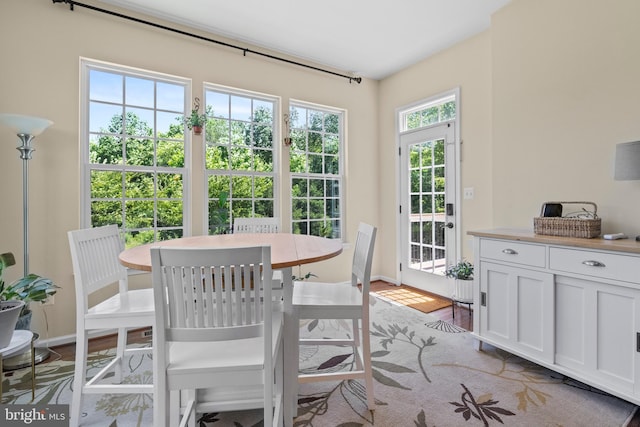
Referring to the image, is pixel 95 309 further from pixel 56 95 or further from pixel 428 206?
pixel 428 206

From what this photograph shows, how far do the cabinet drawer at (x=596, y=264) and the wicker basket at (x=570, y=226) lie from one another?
0.22 metres

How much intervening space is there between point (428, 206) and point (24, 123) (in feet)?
12.7

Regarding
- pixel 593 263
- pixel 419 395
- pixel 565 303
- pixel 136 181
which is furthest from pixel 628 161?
pixel 136 181

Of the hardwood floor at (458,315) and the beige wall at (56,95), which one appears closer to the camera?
the beige wall at (56,95)

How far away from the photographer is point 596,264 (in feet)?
5.96

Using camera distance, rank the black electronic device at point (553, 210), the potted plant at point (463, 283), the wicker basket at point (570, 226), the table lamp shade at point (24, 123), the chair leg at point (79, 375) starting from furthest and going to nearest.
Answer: the potted plant at point (463, 283) < the black electronic device at point (553, 210) < the table lamp shade at point (24, 123) < the wicker basket at point (570, 226) < the chair leg at point (79, 375)

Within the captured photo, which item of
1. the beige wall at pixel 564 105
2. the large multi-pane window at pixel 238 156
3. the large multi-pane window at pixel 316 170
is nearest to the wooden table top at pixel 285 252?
the large multi-pane window at pixel 238 156

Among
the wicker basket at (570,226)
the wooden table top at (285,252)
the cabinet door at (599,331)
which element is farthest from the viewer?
the wicker basket at (570,226)

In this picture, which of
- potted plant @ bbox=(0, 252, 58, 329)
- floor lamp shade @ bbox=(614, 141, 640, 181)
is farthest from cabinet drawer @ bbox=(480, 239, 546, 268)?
potted plant @ bbox=(0, 252, 58, 329)

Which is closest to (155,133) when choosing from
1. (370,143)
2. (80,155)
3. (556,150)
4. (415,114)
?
(80,155)

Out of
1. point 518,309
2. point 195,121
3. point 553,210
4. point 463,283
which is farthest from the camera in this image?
point 463,283

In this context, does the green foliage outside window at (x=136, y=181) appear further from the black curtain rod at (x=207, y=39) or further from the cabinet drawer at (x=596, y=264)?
the cabinet drawer at (x=596, y=264)

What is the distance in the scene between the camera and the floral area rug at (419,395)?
1694 millimetres

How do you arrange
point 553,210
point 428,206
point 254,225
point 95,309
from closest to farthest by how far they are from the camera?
point 95,309 < point 553,210 < point 254,225 < point 428,206
